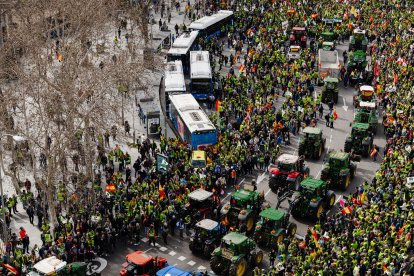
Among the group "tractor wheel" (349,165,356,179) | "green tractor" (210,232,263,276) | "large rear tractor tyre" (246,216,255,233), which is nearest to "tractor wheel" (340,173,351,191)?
"tractor wheel" (349,165,356,179)

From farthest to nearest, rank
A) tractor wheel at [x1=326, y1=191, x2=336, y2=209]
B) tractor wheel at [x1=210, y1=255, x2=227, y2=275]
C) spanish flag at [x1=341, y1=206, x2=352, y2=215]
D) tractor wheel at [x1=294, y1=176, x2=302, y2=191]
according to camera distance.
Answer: tractor wheel at [x1=294, y1=176, x2=302, y2=191] < tractor wheel at [x1=326, y1=191, x2=336, y2=209] < spanish flag at [x1=341, y1=206, x2=352, y2=215] < tractor wheel at [x1=210, y1=255, x2=227, y2=275]

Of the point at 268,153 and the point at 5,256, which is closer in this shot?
the point at 5,256

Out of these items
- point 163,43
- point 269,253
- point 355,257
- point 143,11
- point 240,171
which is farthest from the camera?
point 163,43

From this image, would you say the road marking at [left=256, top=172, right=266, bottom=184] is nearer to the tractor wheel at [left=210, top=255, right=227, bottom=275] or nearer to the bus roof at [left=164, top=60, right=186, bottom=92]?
the tractor wheel at [left=210, top=255, right=227, bottom=275]

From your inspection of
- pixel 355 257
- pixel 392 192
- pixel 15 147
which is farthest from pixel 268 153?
pixel 15 147

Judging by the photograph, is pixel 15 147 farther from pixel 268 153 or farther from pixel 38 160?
pixel 268 153

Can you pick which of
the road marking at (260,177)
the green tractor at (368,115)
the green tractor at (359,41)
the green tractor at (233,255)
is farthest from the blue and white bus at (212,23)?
the green tractor at (233,255)
